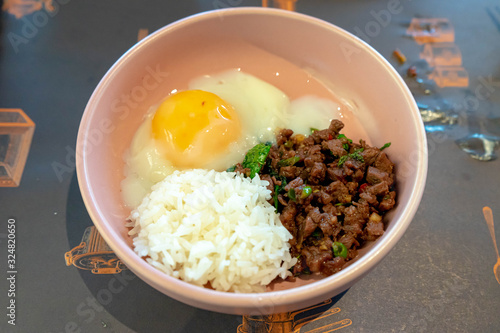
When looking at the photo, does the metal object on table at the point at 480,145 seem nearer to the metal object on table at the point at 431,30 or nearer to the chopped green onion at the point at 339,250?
the metal object on table at the point at 431,30

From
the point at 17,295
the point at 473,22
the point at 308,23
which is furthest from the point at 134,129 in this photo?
the point at 473,22

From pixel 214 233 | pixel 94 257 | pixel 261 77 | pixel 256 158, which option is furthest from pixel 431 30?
pixel 94 257

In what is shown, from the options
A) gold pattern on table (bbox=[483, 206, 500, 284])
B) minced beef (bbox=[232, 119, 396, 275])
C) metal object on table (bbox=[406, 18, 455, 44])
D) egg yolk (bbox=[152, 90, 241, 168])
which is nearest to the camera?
minced beef (bbox=[232, 119, 396, 275])

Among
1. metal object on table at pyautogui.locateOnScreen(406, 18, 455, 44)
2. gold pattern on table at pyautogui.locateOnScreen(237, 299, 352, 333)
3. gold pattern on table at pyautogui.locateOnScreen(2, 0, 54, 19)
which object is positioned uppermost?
metal object on table at pyautogui.locateOnScreen(406, 18, 455, 44)

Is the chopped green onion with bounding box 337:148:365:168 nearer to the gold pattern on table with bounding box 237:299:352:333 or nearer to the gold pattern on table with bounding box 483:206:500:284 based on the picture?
the gold pattern on table with bounding box 237:299:352:333

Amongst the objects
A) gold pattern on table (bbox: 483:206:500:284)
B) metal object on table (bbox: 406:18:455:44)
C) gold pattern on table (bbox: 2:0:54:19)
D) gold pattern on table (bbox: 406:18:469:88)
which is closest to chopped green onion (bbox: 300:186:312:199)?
gold pattern on table (bbox: 483:206:500:284)

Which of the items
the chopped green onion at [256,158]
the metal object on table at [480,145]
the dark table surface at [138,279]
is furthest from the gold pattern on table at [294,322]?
the metal object on table at [480,145]

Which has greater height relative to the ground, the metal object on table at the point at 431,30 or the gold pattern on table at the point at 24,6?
the metal object on table at the point at 431,30
